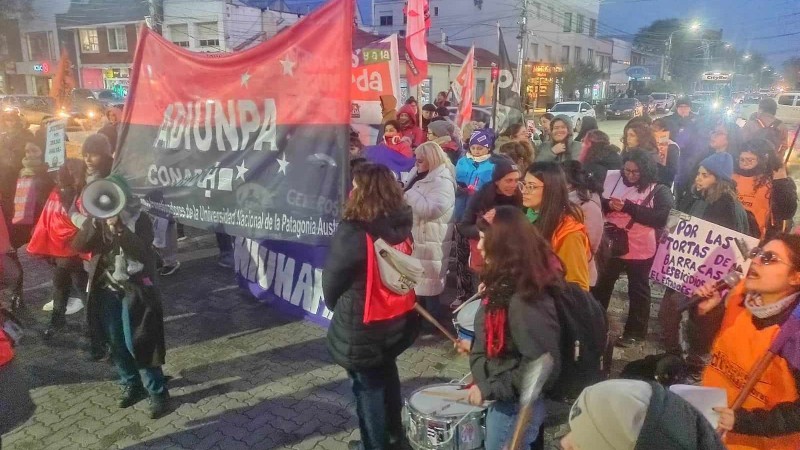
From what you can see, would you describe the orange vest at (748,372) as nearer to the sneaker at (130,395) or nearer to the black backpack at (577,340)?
the black backpack at (577,340)

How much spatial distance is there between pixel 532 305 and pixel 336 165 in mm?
1953

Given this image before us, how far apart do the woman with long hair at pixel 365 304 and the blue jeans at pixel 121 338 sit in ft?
5.52

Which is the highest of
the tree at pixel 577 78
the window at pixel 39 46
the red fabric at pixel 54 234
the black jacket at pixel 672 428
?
the window at pixel 39 46

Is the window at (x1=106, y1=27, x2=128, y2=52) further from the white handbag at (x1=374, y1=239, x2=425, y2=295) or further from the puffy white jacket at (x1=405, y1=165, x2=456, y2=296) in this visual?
the white handbag at (x1=374, y1=239, x2=425, y2=295)

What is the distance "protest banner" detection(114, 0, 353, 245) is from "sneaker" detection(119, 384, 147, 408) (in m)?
1.34


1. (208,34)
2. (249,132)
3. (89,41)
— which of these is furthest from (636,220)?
(89,41)

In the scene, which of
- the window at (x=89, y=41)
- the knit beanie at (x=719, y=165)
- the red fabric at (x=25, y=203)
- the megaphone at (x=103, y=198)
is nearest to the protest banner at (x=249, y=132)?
the megaphone at (x=103, y=198)

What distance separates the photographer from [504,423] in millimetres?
2611

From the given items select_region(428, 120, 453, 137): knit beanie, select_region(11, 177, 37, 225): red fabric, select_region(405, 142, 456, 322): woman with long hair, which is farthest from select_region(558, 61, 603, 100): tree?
select_region(11, 177, 37, 225): red fabric

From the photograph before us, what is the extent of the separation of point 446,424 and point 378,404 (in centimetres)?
55

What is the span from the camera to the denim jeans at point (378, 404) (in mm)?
3193

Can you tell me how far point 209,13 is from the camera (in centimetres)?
3766

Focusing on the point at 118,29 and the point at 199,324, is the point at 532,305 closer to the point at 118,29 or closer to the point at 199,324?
the point at 199,324

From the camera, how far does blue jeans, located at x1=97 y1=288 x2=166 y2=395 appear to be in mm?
4005
